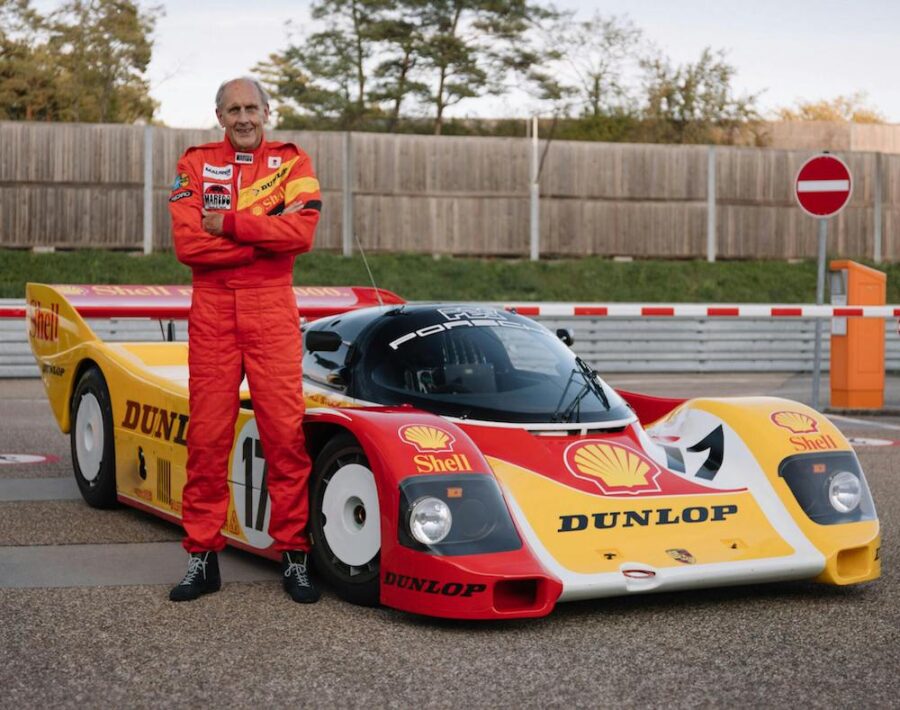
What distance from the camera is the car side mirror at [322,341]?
20.6 ft

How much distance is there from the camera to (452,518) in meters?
5.11

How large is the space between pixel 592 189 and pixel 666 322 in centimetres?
876

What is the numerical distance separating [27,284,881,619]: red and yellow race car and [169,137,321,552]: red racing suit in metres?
0.15

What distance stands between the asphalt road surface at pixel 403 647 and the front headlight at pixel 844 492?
339 mm

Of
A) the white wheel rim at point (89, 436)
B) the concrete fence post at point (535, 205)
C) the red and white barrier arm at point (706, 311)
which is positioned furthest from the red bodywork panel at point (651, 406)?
the concrete fence post at point (535, 205)

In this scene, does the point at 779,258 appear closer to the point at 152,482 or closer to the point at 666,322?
the point at 666,322

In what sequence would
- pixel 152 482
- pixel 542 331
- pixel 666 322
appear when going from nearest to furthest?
pixel 542 331 → pixel 152 482 → pixel 666 322

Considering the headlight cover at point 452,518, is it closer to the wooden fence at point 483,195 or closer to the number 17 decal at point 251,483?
the number 17 decal at point 251,483

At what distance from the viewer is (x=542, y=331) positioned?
21.5 ft

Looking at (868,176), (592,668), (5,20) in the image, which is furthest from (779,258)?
(592,668)

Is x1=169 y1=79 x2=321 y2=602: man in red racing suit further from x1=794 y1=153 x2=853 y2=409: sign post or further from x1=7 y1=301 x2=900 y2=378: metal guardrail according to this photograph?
x1=7 y1=301 x2=900 y2=378: metal guardrail

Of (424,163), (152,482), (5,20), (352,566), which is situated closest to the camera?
(352,566)

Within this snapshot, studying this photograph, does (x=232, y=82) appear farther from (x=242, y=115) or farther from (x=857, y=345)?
(x=857, y=345)

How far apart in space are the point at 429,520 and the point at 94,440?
11.1 feet
